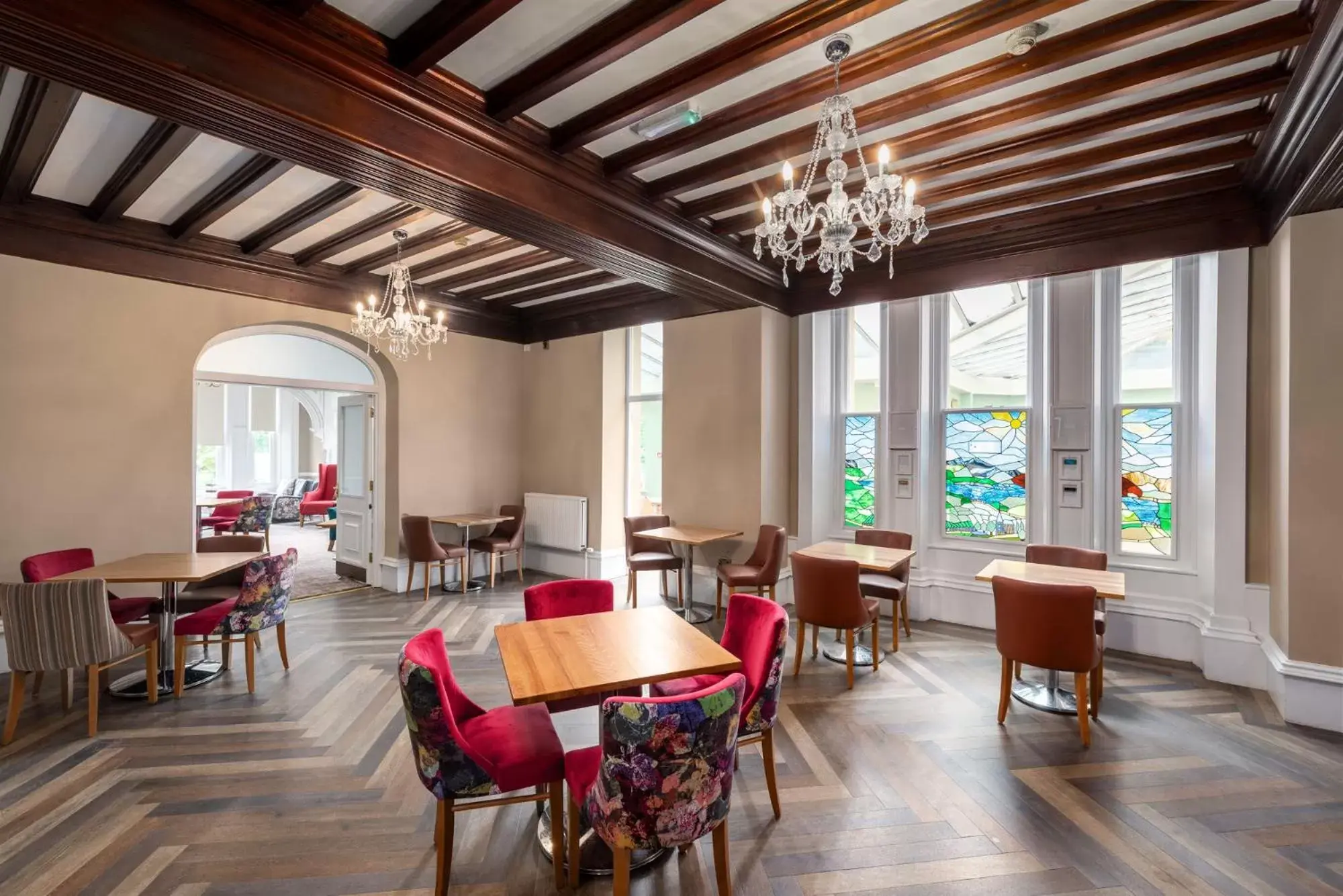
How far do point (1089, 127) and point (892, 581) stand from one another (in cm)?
316

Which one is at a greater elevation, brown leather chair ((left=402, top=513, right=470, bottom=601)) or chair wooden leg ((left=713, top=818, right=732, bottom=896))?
brown leather chair ((left=402, top=513, right=470, bottom=601))

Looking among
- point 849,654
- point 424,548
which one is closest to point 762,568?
point 849,654

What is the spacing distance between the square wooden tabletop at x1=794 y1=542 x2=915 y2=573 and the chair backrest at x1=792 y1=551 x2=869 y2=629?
6.4 inches

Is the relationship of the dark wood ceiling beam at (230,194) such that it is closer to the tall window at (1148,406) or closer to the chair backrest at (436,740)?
the chair backrest at (436,740)

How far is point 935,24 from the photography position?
7.64ft

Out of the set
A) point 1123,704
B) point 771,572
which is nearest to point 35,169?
point 771,572

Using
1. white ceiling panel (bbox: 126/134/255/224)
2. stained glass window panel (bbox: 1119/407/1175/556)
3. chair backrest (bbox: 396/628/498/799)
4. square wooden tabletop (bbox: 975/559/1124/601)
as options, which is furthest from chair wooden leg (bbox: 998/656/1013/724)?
white ceiling panel (bbox: 126/134/255/224)

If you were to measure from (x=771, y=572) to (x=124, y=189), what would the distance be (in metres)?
5.18

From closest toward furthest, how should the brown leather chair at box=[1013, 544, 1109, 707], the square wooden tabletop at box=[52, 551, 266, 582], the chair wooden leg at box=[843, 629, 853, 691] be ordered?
the square wooden tabletop at box=[52, 551, 266, 582] < the chair wooden leg at box=[843, 629, 853, 691] < the brown leather chair at box=[1013, 544, 1109, 707]

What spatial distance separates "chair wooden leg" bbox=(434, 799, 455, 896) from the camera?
1.99 metres

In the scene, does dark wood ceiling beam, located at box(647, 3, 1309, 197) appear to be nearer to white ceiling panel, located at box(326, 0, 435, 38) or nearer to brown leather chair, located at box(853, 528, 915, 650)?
white ceiling panel, located at box(326, 0, 435, 38)

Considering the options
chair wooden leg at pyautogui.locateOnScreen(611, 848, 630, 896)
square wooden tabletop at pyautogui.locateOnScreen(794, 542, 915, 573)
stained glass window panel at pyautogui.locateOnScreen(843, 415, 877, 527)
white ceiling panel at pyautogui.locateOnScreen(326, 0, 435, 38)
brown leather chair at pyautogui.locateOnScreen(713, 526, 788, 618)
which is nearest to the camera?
chair wooden leg at pyautogui.locateOnScreen(611, 848, 630, 896)

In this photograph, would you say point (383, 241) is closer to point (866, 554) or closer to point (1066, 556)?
point (866, 554)

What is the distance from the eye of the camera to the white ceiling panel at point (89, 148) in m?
2.98
